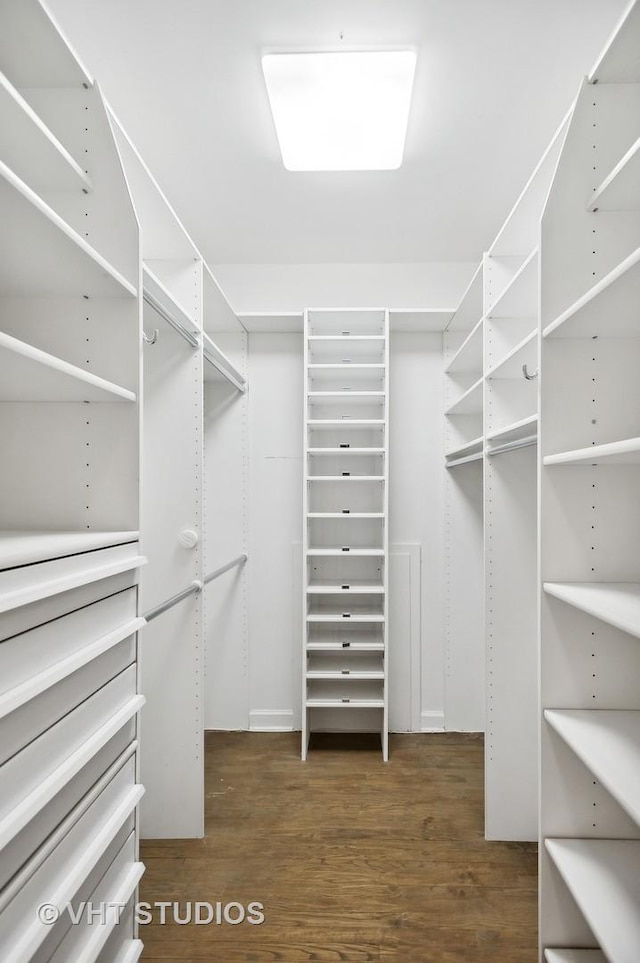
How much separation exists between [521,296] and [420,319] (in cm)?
104

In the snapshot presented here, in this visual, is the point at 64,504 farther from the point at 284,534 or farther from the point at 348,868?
the point at 284,534

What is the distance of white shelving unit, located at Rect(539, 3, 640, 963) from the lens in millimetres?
1303

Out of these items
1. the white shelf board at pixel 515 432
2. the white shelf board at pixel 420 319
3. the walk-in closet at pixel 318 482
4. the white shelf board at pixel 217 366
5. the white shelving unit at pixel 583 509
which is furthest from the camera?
the white shelf board at pixel 420 319

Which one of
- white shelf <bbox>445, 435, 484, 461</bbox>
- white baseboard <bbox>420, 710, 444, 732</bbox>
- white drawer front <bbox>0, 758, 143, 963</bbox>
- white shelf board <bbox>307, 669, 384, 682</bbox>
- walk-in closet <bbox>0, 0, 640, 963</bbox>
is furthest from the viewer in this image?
white baseboard <bbox>420, 710, 444, 732</bbox>

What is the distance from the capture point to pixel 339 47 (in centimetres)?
158

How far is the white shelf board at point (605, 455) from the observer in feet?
3.19

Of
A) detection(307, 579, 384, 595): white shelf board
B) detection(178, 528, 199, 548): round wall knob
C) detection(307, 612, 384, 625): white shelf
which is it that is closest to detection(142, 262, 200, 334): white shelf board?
detection(178, 528, 199, 548): round wall knob

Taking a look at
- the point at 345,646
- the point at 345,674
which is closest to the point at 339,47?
the point at 345,646

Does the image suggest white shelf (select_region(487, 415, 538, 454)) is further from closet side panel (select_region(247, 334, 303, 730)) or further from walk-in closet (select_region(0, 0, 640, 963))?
closet side panel (select_region(247, 334, 303, 730))

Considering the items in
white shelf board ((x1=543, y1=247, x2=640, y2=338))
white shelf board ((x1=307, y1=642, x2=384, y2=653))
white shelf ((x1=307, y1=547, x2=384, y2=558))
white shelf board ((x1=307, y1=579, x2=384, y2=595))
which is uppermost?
white shelf board ((x1=543, y1=247, x2=640, y2=338))

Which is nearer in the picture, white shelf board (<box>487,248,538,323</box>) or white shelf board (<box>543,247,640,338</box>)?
white shelf board (<box>543,247,640,338</box>)

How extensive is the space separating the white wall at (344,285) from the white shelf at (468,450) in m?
0.86

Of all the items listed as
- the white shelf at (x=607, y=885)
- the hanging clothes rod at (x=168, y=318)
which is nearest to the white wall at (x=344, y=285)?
the hanging clothes rod at (x=168, y=318)

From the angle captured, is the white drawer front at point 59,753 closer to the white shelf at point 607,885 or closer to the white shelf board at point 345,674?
the white shelf at point 607,885
